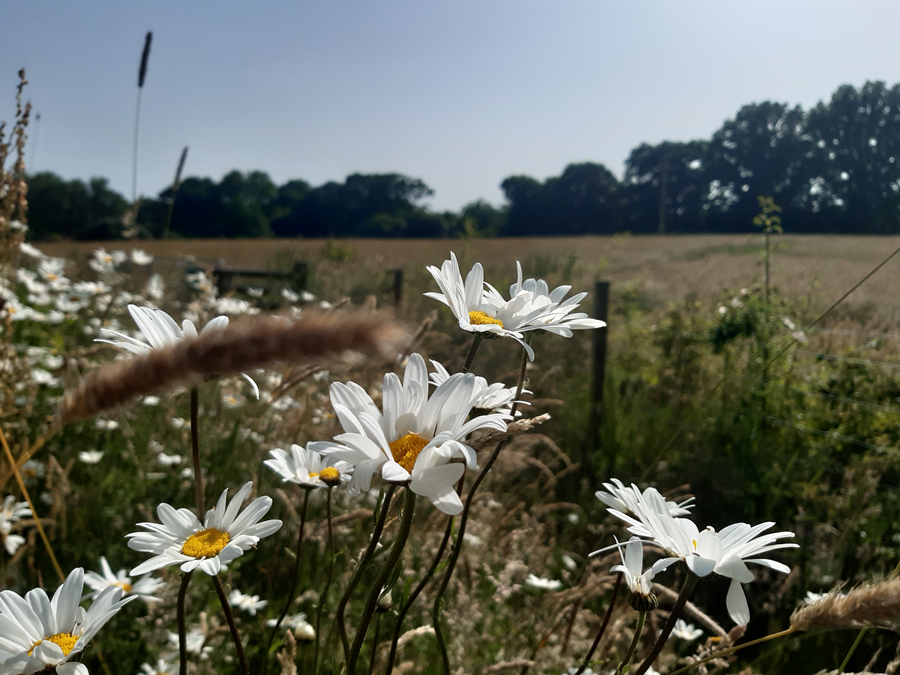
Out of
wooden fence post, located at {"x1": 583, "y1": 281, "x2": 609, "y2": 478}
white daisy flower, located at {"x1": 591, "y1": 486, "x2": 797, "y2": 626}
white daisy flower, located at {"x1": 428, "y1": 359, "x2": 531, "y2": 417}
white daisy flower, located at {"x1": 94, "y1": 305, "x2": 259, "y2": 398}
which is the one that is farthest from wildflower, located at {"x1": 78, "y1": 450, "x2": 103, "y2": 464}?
wooden fence post, located at {"x1": 583, "y1": 281, "x2": 609, "y2": 478}

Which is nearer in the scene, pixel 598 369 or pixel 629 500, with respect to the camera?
pixel 629 500

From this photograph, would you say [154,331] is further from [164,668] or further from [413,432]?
[164,668]

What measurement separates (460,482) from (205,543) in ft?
1.40

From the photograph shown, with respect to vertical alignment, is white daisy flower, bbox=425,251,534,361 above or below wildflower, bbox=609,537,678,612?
above

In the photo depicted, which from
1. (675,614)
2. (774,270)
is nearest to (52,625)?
(675,614)

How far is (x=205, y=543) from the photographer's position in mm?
812

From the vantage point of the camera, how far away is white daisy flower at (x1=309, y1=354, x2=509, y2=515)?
22.4 inches

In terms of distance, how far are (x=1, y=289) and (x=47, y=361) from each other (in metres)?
2.02

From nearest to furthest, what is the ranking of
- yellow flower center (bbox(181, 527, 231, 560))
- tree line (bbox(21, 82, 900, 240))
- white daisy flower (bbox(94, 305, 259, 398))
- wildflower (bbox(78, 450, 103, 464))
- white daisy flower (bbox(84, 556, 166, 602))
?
white daisy flower (bbox(94, 305, 259, 398)), yellow flower center (bbox(181, 527, 231, 560)), white daisy flower (bbox(84, 556, 166, 602)), wildflower (bbox(78, 450, 103, 464)), tree line (bbox(21, 82, 900, 240))

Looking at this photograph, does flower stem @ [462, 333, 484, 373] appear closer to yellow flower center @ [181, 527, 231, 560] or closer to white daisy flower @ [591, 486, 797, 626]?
white daisy flower @ [591, 486, 797, 626]

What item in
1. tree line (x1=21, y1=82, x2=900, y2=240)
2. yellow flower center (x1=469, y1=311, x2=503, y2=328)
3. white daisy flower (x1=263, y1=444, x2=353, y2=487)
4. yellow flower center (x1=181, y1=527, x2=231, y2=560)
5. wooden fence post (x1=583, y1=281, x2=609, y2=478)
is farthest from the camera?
tree line (x1=21, y1=82, x2=900, y2=240)

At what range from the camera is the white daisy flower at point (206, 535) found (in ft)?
2.45

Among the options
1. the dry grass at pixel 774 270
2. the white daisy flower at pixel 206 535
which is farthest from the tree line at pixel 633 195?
the white daisy flower at pixel 206 535

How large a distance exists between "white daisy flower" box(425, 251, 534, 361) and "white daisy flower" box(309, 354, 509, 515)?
0.15 metres
